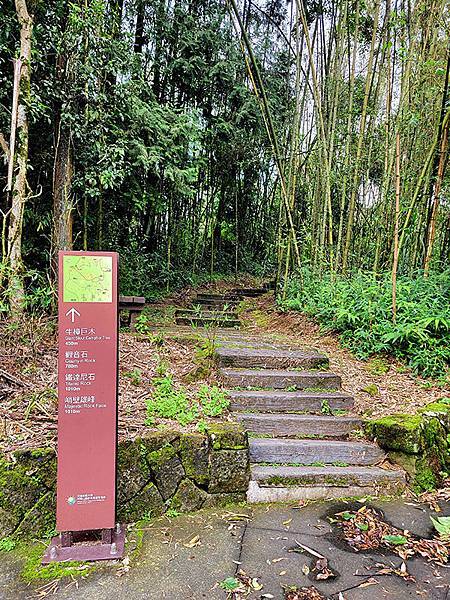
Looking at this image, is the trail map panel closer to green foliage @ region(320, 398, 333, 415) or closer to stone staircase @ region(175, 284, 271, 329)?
green foliage @ region(320, 398, 333, 415)

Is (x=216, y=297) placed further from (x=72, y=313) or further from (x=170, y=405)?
(x=72, y=313)

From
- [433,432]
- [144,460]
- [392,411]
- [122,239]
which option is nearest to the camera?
[144,460]

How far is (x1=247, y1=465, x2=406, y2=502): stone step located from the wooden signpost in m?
0.98

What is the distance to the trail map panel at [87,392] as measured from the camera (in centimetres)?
210

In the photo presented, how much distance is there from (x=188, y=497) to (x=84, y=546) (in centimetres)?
66

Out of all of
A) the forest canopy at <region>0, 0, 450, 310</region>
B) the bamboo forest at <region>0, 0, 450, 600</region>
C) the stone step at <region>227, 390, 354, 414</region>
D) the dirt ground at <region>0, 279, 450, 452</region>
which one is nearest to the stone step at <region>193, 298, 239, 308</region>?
the bamboo forest at <region>0, 0, 450, 600</region>

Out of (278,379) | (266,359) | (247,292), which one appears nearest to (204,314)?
(247,292)

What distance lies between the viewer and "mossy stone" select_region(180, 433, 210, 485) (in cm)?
258

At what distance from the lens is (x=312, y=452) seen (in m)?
3.02

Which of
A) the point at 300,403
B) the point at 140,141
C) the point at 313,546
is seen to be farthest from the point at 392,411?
the point at 140,141

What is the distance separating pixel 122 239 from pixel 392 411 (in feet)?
21.6

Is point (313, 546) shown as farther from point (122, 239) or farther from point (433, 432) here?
point (122, 239)

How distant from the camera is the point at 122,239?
339 inches

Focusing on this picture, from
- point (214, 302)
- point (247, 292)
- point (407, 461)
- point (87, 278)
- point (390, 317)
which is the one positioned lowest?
point (407, 461)
